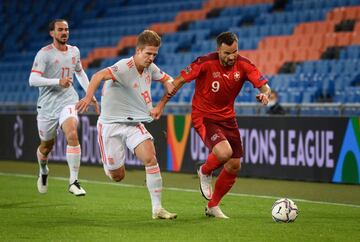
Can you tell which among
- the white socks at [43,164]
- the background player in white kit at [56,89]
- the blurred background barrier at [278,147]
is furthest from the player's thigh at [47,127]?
the blurred background barrier at [278,147]

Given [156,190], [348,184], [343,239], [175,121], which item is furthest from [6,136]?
[343,239]

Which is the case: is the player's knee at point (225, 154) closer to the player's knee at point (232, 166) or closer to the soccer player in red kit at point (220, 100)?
the soccer player in red kit at point (220, 100)

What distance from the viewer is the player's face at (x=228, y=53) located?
9320 millimetres

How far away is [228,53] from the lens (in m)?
9.36

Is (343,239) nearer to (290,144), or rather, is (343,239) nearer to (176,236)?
(176,236)

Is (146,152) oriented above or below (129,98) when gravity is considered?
below

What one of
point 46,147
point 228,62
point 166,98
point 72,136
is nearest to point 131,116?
point 166,98

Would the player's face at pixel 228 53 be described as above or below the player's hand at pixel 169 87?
above

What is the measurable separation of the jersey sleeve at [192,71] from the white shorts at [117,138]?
0.73 m

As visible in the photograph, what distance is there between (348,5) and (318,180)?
777 cm

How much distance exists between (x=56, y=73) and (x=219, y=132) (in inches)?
128

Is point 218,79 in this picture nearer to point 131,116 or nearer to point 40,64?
point 131,116

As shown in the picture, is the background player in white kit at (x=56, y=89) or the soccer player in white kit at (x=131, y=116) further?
the background player in white kit at (x=56, y=89)

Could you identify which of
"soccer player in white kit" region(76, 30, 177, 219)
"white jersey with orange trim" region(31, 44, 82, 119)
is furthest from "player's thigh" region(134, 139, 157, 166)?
"white jersey with orange trim" region(31, 44, 82, 119)
